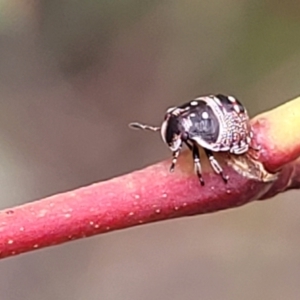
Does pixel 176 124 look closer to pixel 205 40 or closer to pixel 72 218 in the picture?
pixel 72 218

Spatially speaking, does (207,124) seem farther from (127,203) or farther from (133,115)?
(133,115)

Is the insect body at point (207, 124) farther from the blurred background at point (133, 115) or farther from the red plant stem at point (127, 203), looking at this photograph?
the blurred background at point (133, 115)

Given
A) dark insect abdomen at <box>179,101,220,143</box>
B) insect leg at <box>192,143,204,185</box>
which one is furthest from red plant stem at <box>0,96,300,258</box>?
dark insect abdomen at <box>179,101,220,143</box>

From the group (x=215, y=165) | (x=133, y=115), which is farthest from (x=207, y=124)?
(x=133, y=115)

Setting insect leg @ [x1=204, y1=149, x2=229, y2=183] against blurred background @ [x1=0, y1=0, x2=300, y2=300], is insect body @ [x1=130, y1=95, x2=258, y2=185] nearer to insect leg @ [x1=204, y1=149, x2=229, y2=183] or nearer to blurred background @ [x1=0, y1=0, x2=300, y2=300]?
insect leg @ [x1=204, y1=149, x2=229, y2=183]

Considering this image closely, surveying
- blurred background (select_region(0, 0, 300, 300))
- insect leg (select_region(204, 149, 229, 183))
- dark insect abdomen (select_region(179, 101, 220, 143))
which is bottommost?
blurred background (select_region(0, 0, 300, 300))

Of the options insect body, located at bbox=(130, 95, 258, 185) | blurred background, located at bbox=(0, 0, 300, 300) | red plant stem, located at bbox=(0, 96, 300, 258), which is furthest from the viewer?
blurred background, located at bbox=(0, 0, 300, 300)
